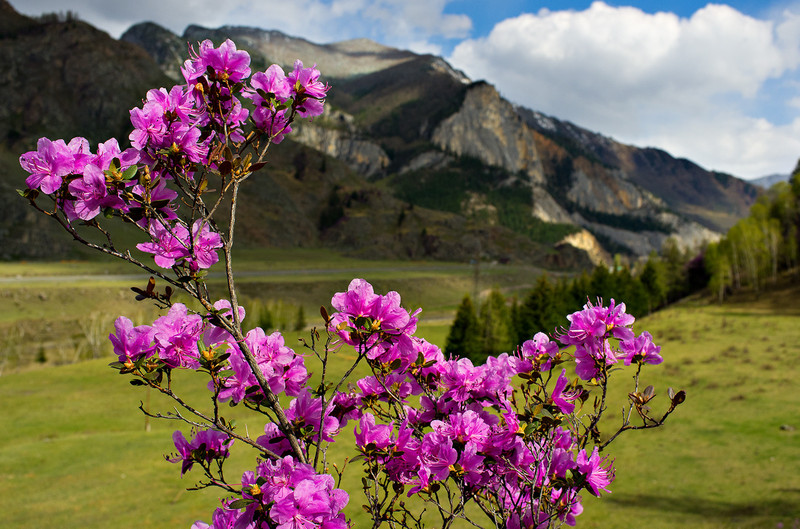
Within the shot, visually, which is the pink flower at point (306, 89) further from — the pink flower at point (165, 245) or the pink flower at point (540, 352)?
the pink flower at point (540, 352)

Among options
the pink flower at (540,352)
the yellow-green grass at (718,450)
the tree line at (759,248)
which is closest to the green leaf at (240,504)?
the pink flower at (540,352)

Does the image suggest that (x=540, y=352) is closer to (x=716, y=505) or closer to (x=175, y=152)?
(x=175, y=152)

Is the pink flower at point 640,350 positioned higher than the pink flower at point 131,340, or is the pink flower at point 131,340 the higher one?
the pink flower at point 131,340

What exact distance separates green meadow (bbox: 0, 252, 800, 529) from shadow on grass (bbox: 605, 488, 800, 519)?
40 millimetres

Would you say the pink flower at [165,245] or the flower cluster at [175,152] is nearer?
the flower cluster at [175,152]

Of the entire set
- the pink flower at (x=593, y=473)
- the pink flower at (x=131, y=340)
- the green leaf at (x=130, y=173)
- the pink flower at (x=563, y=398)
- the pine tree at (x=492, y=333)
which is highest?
the green leaf at (x=130, y=173)

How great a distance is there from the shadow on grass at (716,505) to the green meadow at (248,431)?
0.04 m

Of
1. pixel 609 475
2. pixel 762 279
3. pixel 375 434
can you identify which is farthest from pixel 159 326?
pixel 762 279

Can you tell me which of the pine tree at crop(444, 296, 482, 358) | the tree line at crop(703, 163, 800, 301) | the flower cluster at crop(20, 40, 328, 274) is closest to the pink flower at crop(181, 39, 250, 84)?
the flower cluster at crop(20, 40, 328, 274)

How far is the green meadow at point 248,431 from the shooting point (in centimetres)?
1152

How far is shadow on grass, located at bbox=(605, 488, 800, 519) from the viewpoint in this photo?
10312 mm

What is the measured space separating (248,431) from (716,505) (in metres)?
10.8

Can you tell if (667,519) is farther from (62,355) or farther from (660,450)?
(62,355)

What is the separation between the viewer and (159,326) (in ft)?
5.65
